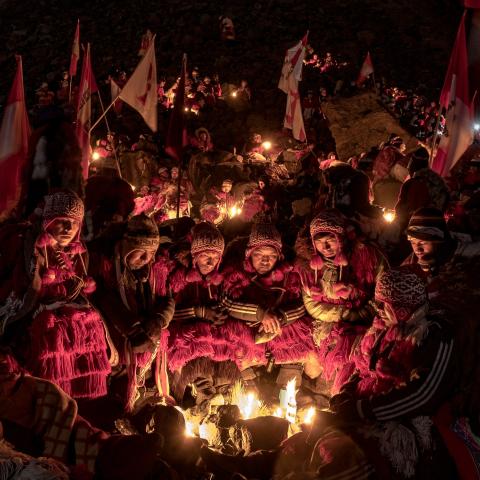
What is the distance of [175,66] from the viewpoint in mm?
22812

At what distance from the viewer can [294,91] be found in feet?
36.0

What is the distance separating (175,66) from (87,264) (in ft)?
66.0

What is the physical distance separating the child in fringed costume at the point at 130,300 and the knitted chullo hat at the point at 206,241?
43 cm

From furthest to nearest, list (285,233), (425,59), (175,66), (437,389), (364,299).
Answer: (425,59) < (175,66) < (285,233) < (364,299) < (437,389)

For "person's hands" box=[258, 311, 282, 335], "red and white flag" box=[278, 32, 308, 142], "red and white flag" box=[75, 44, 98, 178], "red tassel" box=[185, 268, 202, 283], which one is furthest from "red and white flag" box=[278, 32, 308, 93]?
"person's hands" box=[258, 311, 282, 335]

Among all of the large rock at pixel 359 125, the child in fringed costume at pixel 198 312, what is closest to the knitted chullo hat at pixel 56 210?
the child in fringed costume at pixel 198 312

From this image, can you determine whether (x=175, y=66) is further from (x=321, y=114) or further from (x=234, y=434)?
(x=234, y=434)

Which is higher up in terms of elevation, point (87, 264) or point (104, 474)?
point (87, 264)

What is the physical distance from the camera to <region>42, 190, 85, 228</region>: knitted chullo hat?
12.7 feet

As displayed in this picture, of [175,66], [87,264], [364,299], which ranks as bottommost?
[364,299]

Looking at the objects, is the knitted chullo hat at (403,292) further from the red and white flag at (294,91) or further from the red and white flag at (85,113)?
the red and white flag at (294,91)

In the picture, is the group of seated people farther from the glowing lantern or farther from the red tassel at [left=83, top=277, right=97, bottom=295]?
the glowing lantern

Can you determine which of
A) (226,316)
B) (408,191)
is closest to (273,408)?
(226,316)

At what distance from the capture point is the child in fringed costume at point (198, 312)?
4934mm
